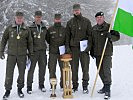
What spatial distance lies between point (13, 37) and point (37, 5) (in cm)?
2036

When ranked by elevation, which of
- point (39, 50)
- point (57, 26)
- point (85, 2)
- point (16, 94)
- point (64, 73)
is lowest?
point (16, 94)

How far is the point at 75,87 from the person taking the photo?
827cm

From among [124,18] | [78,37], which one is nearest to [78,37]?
[78,37]

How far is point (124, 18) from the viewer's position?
303 inches

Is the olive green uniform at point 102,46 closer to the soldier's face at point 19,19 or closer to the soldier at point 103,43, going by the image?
the soldier at point 103,43

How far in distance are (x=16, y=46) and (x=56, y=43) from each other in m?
1.08

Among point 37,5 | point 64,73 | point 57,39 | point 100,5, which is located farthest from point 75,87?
point 100,5

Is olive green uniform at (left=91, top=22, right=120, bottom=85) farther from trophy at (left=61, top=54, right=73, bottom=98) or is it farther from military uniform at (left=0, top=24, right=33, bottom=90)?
military uniform at (left=0, top=24, right=33, bottom=90)

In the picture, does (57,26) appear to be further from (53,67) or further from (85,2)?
(85,2)

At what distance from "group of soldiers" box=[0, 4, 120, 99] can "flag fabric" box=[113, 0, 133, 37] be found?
0.21m

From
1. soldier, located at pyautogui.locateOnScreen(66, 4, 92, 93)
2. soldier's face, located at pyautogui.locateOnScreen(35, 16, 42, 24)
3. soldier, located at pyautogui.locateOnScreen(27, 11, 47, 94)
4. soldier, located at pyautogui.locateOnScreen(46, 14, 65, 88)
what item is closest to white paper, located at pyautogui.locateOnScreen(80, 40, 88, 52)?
soldier, located at pyautogui.locateOnScreen(66, 4, 92, 93)

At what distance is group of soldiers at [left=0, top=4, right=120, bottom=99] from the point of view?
25.1 ft

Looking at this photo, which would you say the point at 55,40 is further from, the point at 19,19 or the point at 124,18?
the point at 124,18

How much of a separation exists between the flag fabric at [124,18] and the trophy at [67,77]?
4.52ft
